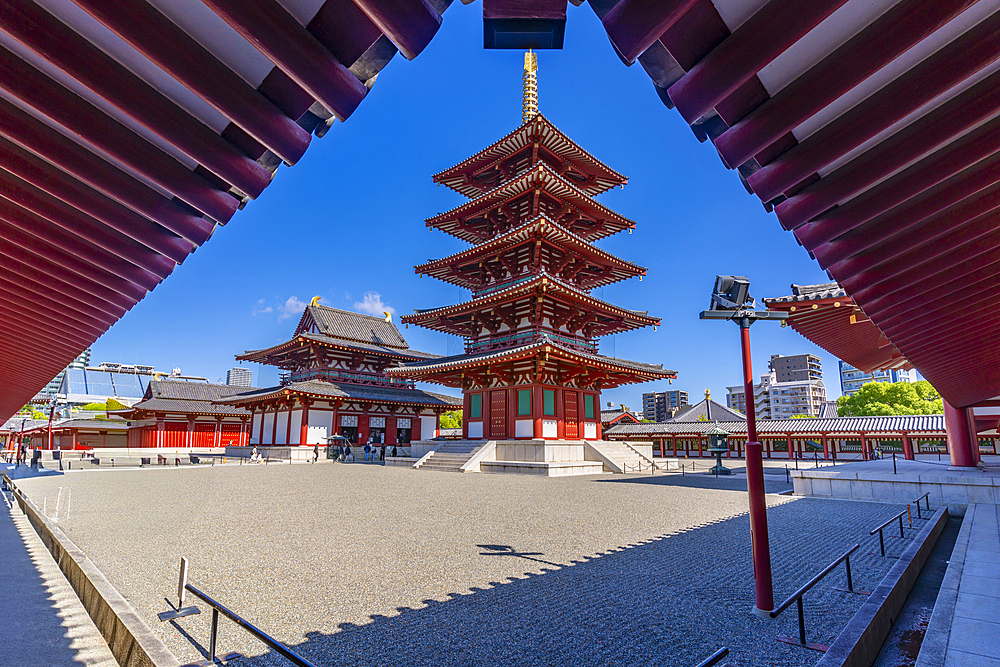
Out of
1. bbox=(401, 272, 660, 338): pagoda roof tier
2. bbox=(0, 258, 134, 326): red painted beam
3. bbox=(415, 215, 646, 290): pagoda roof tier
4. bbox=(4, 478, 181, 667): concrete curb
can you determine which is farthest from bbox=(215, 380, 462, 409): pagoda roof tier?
bbox=(0, 258, 134, 326): red painted beam

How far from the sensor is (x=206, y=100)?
2.04 metres

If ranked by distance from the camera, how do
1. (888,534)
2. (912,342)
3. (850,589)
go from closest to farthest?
(850,589) → (912,342) → (888,534)

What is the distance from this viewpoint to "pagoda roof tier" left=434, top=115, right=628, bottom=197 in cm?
2577

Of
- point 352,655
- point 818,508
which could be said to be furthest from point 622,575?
point 818,508

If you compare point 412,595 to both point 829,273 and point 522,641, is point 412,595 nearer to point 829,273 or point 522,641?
point 522,641

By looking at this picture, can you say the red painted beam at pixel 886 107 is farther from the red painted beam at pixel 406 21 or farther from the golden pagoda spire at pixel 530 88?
the golden pagoda spire at pixel 530 88

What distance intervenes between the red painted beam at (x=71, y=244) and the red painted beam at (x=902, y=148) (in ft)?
14.5

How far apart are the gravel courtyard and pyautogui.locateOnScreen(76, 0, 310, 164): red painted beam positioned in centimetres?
390

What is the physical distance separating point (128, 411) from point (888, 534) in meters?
49.6

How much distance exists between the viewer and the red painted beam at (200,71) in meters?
1.75

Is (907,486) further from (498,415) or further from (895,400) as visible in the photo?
(895,400)

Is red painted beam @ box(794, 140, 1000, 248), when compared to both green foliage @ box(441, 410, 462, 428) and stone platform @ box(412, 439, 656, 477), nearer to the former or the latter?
stone platform @ box(412, 439, 656, 477)

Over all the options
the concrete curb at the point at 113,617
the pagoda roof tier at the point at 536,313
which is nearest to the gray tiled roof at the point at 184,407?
the pagoda roof tier at the point at 536,313

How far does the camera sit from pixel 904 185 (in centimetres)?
282
